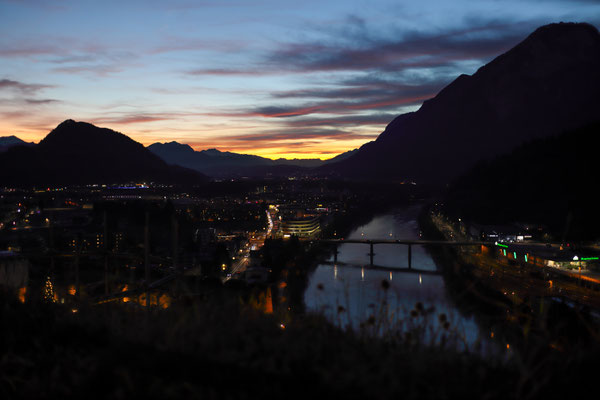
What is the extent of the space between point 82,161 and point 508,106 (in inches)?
3024

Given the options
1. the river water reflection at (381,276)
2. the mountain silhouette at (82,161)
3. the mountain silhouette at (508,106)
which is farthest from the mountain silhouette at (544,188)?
the mountain silhouette at (82,161)

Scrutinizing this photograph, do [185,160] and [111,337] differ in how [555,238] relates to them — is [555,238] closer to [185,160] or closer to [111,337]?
[111,337]

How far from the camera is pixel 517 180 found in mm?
38688

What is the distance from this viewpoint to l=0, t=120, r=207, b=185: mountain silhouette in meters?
55.8

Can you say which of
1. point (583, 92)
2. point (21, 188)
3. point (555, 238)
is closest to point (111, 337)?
Answer: point (555, 238)

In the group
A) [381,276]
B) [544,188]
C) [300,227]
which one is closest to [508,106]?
[544,188]

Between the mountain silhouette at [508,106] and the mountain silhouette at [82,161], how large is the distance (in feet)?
161

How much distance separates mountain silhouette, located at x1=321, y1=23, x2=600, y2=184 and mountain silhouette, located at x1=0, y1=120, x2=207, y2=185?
49075mm

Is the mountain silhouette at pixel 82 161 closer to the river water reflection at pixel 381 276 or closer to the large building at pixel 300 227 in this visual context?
the large building at pixel 300 227

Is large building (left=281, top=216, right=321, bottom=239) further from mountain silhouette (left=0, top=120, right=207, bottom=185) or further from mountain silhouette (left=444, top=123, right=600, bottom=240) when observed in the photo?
mountain silhouette (left=0, top=120, right=207, bottom=185)

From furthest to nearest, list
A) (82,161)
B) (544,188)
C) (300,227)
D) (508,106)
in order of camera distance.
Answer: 1. (508,106)
2. (82,161)
3. (544,188)
4. (300,227)

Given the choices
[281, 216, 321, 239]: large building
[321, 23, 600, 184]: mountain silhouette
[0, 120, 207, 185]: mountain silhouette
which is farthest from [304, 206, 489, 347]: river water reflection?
[321, 23, 600, 184]: mountain silhouette

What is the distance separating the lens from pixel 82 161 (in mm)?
64688

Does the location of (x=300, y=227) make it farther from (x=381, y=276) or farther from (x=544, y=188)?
(x=544, y=188)
